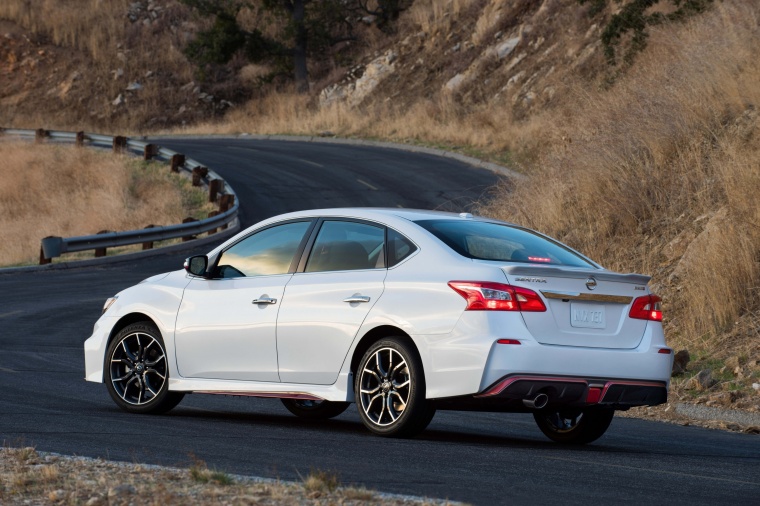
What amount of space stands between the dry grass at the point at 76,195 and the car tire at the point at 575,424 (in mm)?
18187

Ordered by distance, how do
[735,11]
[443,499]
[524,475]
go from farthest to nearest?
1. [735,11]
2. [524,475]
3. [443,499]

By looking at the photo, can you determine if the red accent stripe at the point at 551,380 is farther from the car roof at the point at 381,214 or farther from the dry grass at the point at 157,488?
the dry grass at the point at 157,488

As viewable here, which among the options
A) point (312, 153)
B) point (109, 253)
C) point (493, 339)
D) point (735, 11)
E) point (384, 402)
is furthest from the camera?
point (312, 153)

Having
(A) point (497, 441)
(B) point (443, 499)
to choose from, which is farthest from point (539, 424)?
(B) point (443, 499)

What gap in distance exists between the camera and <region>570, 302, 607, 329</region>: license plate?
8.53m

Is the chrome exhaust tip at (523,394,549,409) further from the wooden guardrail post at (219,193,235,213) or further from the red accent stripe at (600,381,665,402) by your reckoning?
the wooden guardrail post at (219,193,235,213)

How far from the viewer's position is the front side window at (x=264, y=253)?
9703 mm

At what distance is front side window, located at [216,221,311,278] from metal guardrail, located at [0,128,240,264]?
1432 centimetres

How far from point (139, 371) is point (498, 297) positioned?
11.1ft

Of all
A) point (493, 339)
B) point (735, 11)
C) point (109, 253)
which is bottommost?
point (109, 253)

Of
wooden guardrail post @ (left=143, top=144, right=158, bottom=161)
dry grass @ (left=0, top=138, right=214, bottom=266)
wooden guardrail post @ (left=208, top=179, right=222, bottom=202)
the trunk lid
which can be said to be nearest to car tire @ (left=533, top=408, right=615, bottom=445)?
the trunk lid

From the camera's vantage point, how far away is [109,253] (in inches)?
1039

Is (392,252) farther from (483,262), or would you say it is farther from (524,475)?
(524,475)

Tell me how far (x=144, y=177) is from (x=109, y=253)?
808 cm
